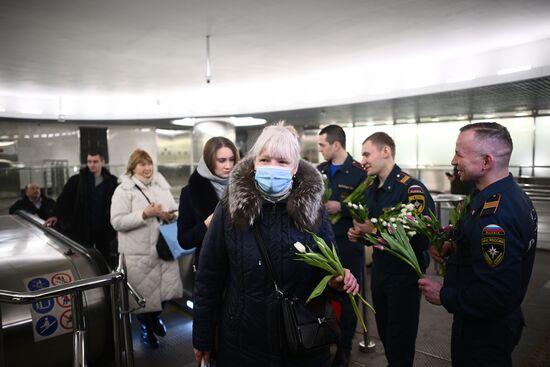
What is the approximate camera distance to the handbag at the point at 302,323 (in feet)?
5.28

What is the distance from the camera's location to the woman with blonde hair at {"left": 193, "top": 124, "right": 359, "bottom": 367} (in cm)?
167

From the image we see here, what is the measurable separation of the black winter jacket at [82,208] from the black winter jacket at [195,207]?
2.10 m

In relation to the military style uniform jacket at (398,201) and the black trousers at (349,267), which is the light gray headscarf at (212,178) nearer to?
the military style uniform jacket at (398,201)

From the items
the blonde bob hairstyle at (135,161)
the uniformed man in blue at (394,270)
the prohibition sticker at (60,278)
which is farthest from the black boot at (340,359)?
the blonde bob hairstyle at (135,161)

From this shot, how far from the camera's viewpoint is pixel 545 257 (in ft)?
24.1

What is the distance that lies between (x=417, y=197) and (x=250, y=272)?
5.23 feet

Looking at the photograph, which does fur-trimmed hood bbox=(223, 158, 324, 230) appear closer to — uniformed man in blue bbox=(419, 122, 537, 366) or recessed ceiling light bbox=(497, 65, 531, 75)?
uniformed man in blue bbox=(419, 122, 537, 366)

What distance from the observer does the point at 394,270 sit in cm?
272

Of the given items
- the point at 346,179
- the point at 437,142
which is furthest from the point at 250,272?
the point at 437,142

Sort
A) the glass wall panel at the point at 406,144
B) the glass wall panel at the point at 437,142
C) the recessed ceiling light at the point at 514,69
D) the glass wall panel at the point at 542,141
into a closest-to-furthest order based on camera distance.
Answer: the recessed ceiling light at the point at 514,69
the glass wall panel at the point at 542,141
the glass wall panel at the point at 437,142
the glass wall panel at the point at 406,144

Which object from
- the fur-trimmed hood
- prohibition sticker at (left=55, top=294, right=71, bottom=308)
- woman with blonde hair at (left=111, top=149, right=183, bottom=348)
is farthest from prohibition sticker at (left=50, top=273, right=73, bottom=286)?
the fur-trimmed hood

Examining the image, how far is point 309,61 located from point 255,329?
593 centimetres

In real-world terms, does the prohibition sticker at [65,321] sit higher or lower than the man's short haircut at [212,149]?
lower

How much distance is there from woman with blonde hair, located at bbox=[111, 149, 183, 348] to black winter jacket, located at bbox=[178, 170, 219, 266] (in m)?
0.77
